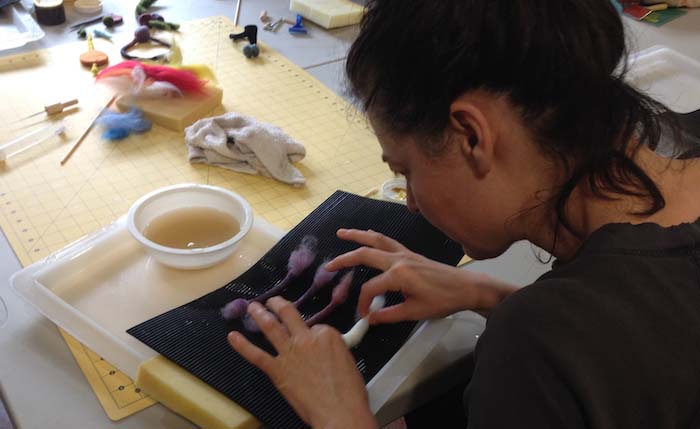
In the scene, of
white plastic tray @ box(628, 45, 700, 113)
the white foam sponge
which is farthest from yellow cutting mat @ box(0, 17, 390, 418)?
white plastic tray @ box(628, 45, 700, 113)

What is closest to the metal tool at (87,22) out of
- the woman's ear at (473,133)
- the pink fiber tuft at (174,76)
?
the pink fiber tuft at (174,76)

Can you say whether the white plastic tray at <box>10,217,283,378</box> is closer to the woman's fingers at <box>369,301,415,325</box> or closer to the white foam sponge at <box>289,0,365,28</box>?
the woman's fingers at <box>369,301,415,325</box>

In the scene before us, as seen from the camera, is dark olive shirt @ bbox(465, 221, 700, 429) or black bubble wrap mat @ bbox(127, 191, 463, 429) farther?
black bubble wrap mat @ bbox(127, 191, 463, 429)

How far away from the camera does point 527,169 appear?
710 mm

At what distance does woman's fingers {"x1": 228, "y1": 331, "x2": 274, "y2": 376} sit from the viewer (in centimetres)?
79

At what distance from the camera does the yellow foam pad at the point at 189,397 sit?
2.44ft

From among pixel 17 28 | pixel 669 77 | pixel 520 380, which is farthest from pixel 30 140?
pixel 669 77

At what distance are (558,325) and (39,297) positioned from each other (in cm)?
68

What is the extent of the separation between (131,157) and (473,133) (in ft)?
2.52

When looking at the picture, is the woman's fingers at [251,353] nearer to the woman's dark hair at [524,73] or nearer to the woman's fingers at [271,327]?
the woman's fingers at [271,327]

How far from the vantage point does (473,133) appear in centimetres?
68

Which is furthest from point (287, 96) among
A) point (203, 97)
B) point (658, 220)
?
point (658, 220)

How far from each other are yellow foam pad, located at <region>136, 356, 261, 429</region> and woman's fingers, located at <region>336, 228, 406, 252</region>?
33 centimetres

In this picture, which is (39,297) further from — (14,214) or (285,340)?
(285,340)
